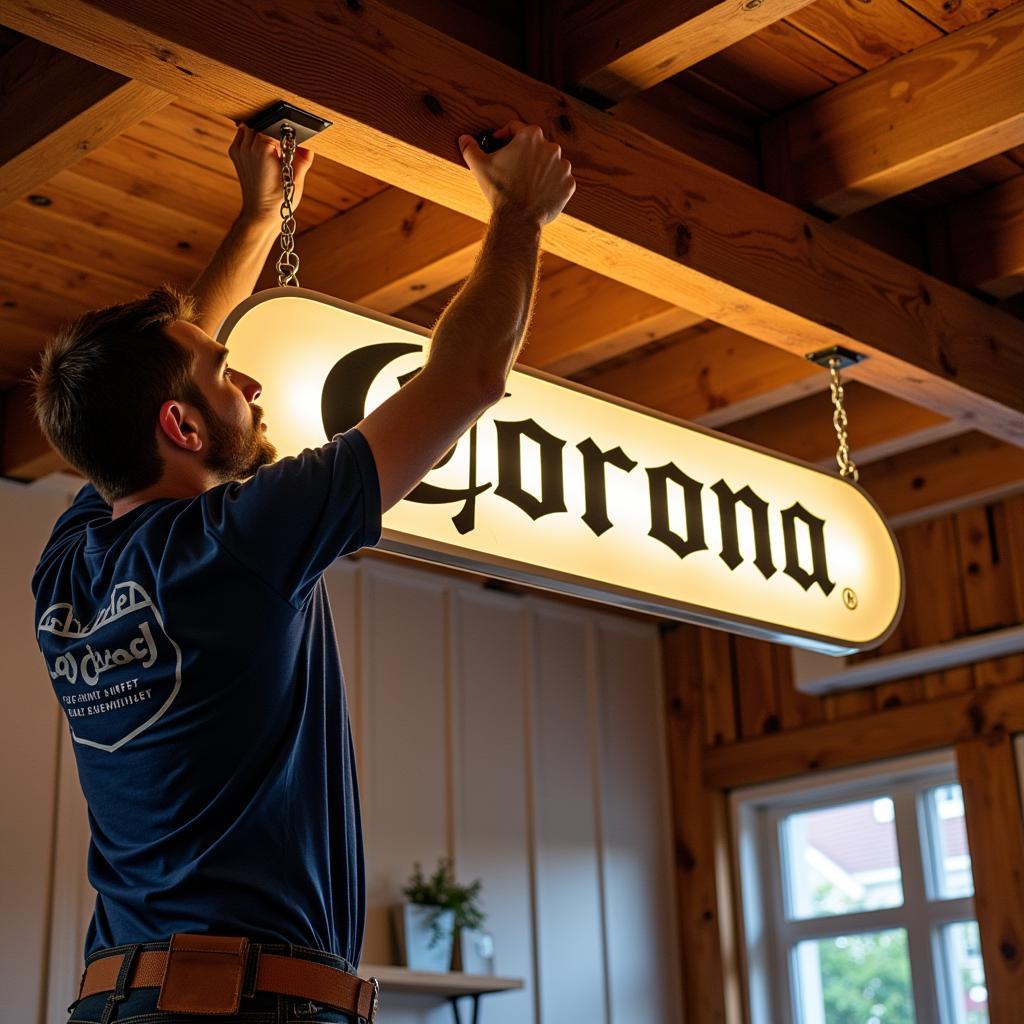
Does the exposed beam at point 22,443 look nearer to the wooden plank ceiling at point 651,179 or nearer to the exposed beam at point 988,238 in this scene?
the wooden plank ceiling at point 651,179

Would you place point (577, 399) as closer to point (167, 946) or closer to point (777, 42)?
point (777, 42)

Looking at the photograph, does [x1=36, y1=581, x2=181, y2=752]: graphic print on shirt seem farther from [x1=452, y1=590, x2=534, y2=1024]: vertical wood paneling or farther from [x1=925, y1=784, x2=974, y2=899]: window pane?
[x1=925, y1=784, x2=974, y2=899]: window pane

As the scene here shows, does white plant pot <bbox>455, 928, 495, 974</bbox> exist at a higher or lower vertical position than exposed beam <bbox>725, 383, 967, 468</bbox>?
lower

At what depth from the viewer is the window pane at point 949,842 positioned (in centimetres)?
526

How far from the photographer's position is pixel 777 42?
2.80 metres

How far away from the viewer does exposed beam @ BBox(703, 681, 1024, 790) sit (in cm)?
509

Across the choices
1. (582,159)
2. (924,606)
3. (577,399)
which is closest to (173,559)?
(577,399)

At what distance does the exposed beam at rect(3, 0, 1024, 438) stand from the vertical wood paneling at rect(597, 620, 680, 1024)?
2.81 m

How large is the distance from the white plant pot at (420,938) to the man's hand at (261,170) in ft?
10.2

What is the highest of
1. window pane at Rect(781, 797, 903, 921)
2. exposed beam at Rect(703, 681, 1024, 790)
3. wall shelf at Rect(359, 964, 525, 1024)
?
exposed beam at Rect(703, 681, 1024, 790)

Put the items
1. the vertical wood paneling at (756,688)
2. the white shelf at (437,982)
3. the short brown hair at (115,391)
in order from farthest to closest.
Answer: the vertical wood paneling at (756,688)
the white shelf at (437,982)
the short brown hair at (115,391)

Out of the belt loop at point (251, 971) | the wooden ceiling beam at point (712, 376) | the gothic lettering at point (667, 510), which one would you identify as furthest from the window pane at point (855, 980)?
the belt loop at point (251, 971)

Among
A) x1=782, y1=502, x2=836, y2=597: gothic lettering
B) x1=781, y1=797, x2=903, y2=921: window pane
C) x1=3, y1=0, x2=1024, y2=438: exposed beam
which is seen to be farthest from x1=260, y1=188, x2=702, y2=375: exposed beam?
x1=781, y1=797, x2=903, y2=921: window pane

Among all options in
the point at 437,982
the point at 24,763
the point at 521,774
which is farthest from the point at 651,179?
the point at 521,774
